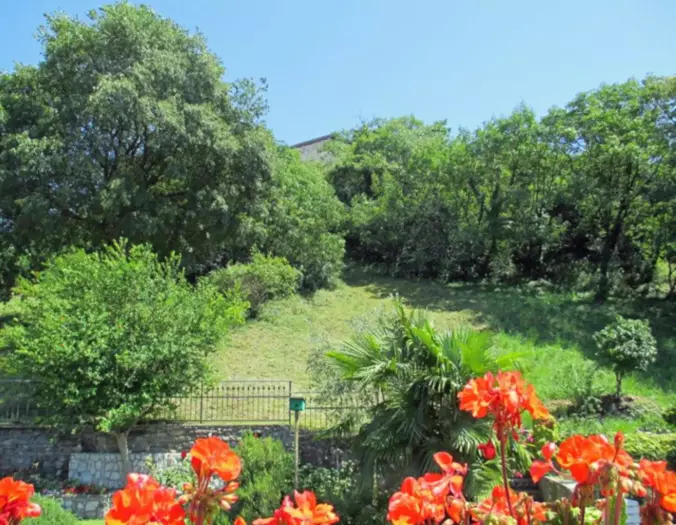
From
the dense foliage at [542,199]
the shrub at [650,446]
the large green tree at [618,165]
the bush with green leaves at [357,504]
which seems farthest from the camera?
the dense foliage at [542,199]

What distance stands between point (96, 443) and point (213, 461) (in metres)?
11.5

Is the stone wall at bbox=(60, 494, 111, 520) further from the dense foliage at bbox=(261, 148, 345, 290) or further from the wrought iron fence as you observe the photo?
the dense foliage at bbox=(261, 148, 345, 290)

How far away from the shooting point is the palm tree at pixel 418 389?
6.21 metres

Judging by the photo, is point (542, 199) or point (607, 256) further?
point (542, 199)

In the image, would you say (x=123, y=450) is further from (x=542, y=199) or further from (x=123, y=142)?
(x=542, y=199)

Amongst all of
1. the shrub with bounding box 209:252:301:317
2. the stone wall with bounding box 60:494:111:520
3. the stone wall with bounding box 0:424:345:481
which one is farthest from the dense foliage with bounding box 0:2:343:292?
the stone wall with bounding box 60:494:111:520

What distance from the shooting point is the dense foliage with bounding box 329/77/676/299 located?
21.0m

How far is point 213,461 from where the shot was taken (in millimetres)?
1580

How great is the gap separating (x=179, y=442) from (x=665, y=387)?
39.0ft

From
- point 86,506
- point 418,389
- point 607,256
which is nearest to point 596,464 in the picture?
point 418,389

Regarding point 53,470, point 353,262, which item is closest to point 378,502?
point 53,470

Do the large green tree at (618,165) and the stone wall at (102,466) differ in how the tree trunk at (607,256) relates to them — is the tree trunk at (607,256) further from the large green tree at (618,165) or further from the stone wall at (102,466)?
the stone wall at (102,466)

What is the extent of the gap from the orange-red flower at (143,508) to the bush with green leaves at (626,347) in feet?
43.1

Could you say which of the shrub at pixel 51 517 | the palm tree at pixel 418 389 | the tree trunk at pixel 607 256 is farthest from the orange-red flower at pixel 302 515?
the tree trunk at pixel 607 256
